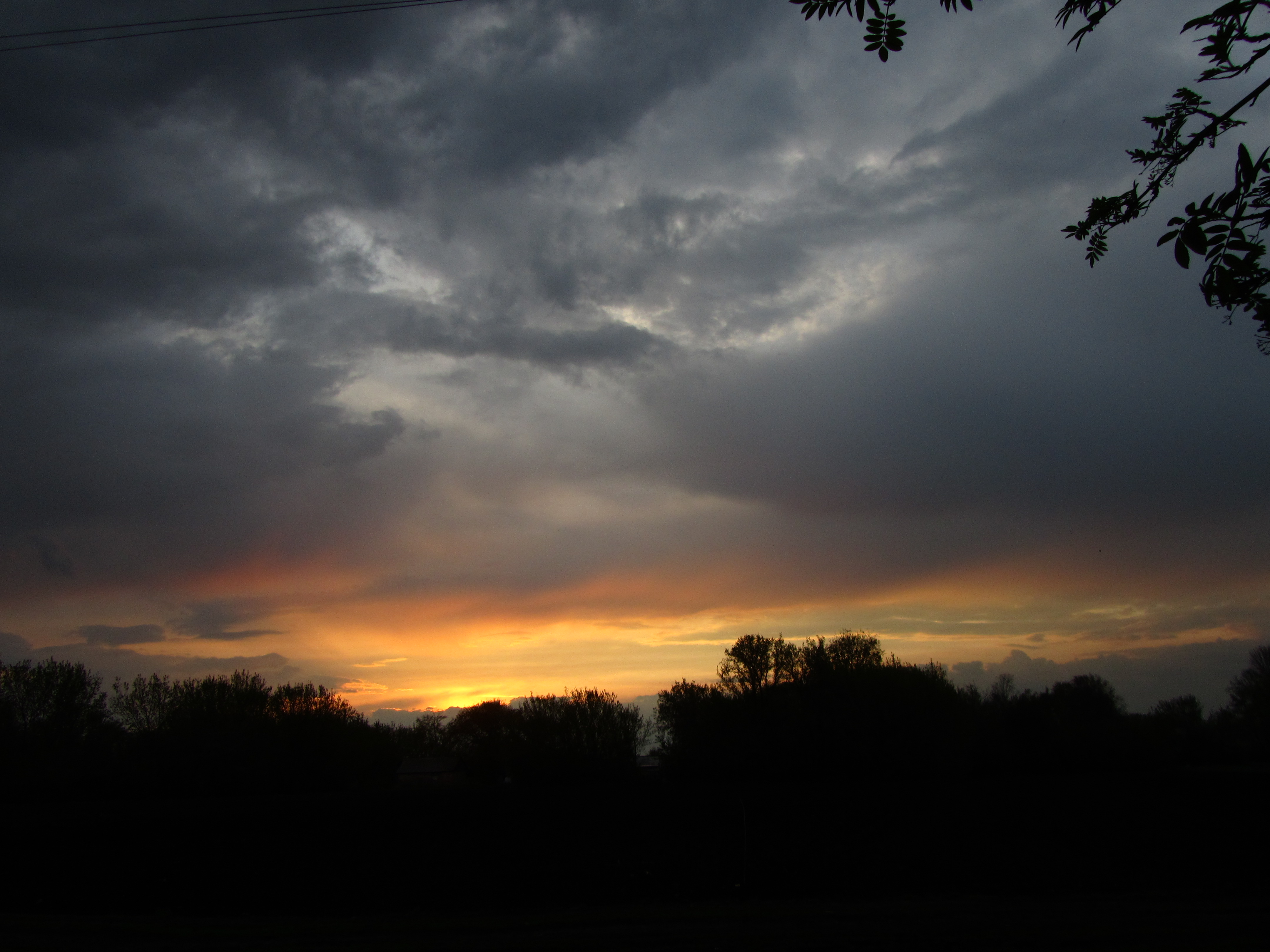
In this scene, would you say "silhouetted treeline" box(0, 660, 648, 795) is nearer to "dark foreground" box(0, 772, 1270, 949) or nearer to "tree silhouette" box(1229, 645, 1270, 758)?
"dark foreground" box(0, 772, 1270, 949)

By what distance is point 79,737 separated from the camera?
→ 49.4 metres

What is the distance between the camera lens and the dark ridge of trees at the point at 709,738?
134ft

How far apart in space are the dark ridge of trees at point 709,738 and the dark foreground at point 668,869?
299 inches

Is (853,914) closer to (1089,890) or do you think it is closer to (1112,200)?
(1089,890)

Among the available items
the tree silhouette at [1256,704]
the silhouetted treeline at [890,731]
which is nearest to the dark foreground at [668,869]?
the silhouetted treeline at [890,731]

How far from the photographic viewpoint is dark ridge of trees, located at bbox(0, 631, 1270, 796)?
4088cm

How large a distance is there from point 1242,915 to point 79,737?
206 feet

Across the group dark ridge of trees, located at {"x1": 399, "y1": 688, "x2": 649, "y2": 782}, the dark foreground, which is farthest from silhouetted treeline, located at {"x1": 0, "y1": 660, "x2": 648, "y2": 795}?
the dark foreground

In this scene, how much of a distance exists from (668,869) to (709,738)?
17.8m

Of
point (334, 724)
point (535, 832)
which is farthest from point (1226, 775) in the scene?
point (334, 724)

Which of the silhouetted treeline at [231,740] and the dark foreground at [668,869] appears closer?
the dark foreground at [668,869]

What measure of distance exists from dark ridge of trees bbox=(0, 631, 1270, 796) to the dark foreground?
7.61 meters

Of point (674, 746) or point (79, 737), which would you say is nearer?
point (674, 746)

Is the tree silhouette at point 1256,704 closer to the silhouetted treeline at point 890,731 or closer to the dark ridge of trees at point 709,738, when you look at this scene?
the dark ridge of trees at point 709,738
